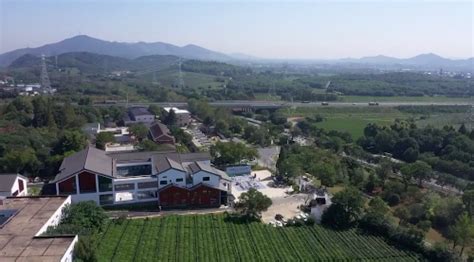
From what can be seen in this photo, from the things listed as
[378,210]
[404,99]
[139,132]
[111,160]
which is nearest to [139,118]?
[139,132]

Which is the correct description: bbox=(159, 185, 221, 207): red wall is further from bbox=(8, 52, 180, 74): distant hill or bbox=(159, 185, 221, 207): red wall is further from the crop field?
bbox=(8, 52, 180, 74): distant hill

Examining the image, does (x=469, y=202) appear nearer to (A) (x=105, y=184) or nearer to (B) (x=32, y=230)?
(A) (x=105, y=184)

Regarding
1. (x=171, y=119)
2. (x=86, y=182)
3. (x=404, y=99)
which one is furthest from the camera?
(x=404, y=99)

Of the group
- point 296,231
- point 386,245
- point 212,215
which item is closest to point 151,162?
point 212,215

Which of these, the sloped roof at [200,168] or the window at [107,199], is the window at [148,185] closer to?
the window at [107,199]

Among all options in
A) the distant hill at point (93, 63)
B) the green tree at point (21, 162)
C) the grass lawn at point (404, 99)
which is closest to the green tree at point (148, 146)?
the green tree at point (21, 162)

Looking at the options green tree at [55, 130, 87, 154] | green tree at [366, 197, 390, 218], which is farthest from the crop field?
green tree at [55, 130, 87, 154]
